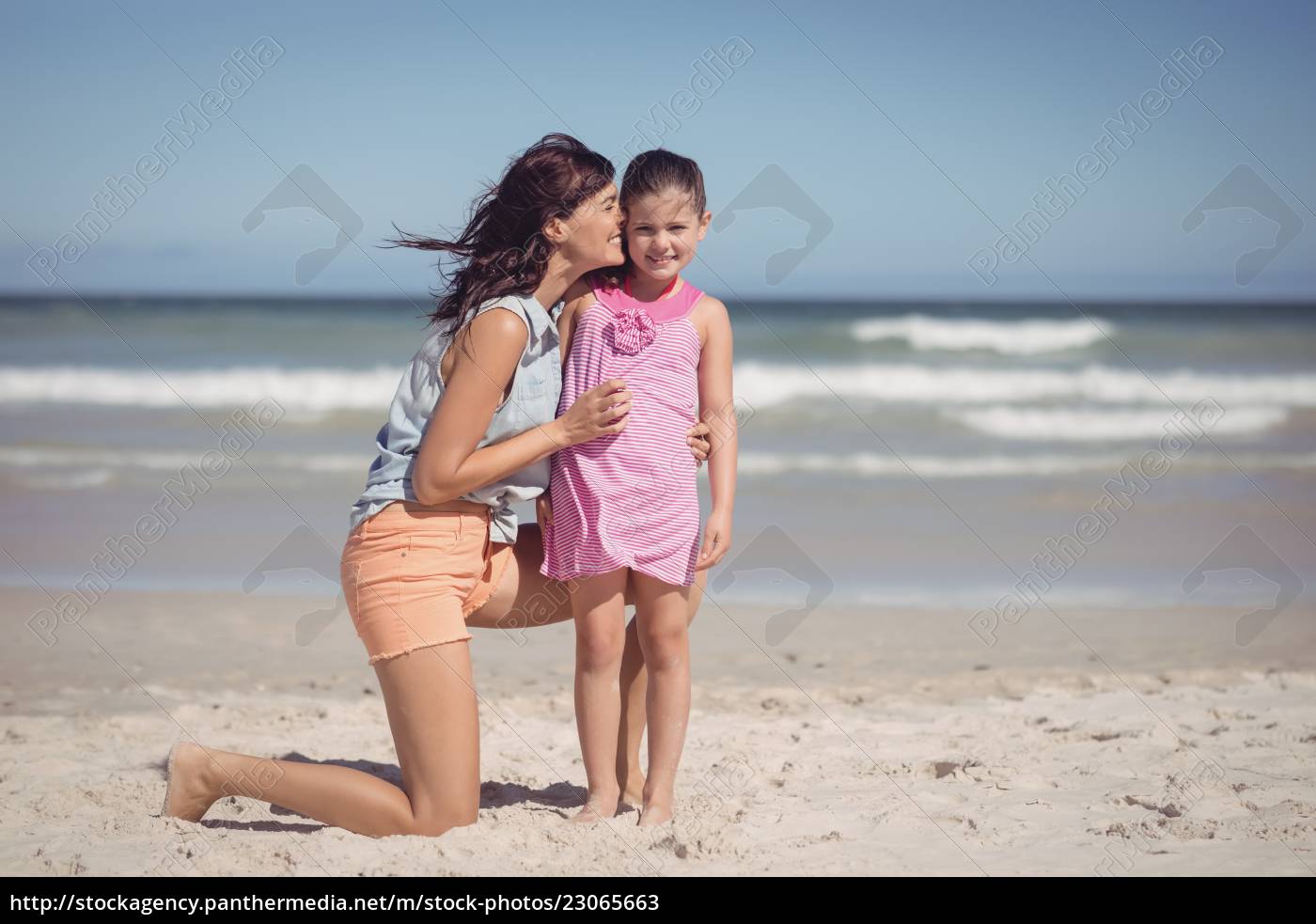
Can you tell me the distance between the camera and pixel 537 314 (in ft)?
10.7

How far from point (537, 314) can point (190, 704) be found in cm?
272

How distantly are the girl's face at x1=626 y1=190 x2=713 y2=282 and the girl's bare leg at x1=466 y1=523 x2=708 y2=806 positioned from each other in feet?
3.06

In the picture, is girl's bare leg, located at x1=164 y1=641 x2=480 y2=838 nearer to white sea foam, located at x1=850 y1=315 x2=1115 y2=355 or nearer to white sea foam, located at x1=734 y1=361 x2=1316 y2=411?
white sea foam, located at x1=734 y1=361 x2=1316 y2=411

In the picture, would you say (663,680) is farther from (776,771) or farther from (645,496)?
(776,771)

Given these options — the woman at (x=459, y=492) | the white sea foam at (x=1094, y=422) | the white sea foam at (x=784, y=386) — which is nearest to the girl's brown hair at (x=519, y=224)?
the woman at (x=459, y=492)

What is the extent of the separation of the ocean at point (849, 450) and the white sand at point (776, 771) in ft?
5.18

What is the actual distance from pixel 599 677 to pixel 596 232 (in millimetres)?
1332

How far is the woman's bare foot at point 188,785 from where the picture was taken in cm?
329

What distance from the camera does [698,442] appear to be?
3.38 metres

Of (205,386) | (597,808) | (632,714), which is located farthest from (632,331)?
(205,386)

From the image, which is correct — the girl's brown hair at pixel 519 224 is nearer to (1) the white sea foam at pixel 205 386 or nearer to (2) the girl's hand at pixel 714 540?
(2) the girl's hand at pixel 714 540

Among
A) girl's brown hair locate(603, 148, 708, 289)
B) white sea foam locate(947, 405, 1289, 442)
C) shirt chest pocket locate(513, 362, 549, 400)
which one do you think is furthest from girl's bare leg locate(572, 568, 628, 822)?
white sea foam locate(947, 405, 1289, 442)

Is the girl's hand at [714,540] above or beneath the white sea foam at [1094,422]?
beneath
